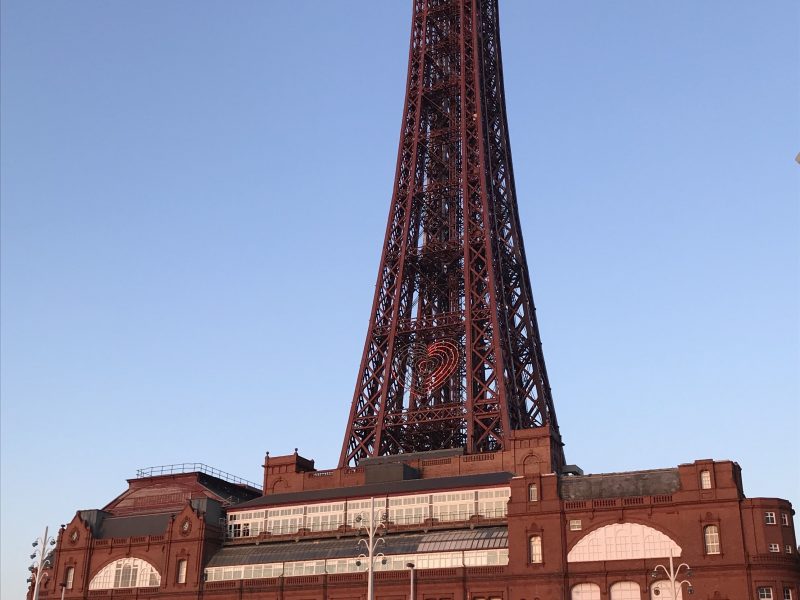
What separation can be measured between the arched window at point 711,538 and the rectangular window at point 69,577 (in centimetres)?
4898

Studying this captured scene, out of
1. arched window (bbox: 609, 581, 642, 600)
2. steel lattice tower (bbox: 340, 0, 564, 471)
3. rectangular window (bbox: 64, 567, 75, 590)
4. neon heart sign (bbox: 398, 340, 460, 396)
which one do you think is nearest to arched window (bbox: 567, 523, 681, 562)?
arched window (bbox: 609, 581, 642, 600)

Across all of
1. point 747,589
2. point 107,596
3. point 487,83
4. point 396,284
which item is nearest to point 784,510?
point 747,589

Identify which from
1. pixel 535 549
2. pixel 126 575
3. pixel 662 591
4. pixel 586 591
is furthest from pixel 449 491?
pixel 126 575

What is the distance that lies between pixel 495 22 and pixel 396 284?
3661 centimetres

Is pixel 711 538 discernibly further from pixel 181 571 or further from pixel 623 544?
pixel 181 571

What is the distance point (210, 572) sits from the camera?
76.1 meters

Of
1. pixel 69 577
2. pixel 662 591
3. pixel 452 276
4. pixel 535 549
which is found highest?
pixel 452 276

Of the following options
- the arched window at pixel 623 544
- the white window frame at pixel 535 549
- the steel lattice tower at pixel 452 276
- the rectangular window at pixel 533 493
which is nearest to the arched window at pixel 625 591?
the arched window at pixel 623 544

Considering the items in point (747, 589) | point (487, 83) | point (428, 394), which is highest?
point (487, 83)

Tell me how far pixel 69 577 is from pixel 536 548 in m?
38.8

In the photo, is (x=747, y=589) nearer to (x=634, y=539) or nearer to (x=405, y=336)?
(x=634, y=539)

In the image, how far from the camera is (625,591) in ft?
205

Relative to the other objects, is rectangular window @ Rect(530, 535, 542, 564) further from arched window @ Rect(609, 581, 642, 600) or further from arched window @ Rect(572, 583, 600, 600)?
arched window @ Rect(609, 581, 642, 600)

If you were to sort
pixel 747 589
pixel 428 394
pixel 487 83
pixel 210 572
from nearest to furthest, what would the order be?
pixel 747 589 < pixel 210 572 < pixel 428 394 < pixel 487 83
